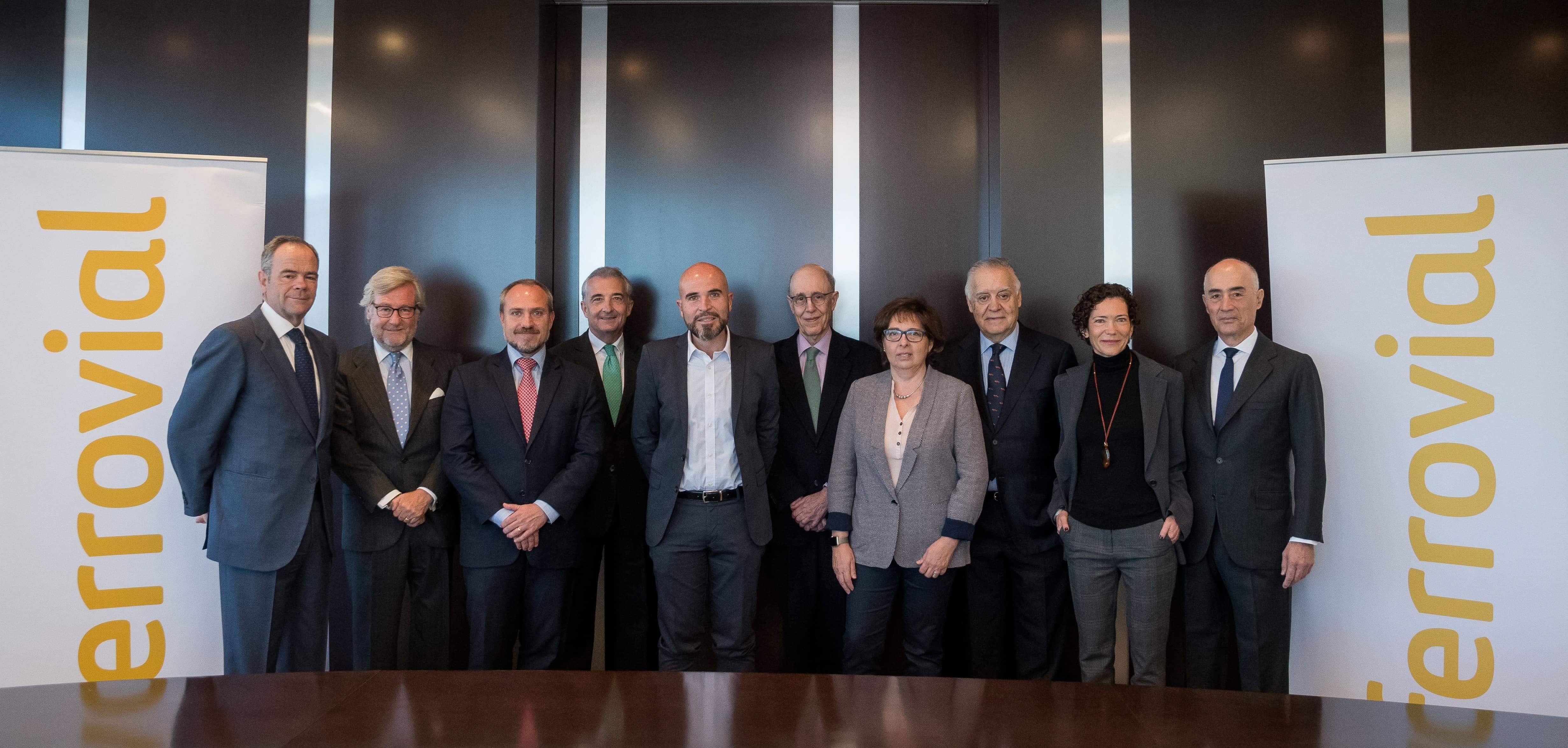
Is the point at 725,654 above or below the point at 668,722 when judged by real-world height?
below

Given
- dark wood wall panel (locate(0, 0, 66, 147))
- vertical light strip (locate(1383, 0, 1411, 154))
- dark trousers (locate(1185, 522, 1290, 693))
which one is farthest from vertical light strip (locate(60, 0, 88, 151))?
vertical light strip (locate(1383, 0, 1411, 154))

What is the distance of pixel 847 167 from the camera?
15.6 feet

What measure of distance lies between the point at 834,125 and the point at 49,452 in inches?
152

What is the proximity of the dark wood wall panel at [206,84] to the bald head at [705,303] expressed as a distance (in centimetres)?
230

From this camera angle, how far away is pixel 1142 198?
4430 mm

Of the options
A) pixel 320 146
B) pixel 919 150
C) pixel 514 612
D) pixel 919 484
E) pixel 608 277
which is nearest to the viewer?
pixel 919 484

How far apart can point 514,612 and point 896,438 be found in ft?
5.69

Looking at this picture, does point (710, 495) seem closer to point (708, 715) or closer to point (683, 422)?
point (683, 422)

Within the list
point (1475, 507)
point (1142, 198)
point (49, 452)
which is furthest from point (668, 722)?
point (1142, 198)

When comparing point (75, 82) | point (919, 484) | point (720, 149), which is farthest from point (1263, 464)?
point (75, 82)

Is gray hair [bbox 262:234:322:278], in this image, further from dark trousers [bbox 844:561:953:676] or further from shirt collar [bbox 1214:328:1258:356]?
shirt collar [bbox 1214:328:1258:356]

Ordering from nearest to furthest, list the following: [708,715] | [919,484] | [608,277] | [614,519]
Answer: [708,715], [919,484], [614,519], [608,277]

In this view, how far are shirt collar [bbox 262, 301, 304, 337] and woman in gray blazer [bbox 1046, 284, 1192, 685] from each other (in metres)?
3.00

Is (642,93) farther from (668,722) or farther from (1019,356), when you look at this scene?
(668,722)
